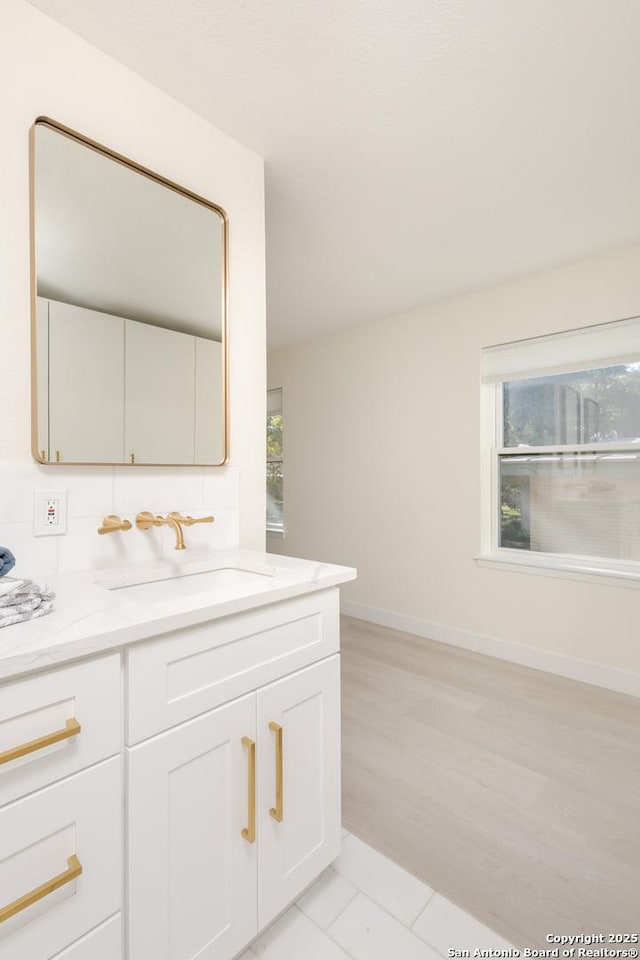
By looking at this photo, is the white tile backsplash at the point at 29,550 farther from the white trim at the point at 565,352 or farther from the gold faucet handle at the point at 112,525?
the white trim at the point at 565,352

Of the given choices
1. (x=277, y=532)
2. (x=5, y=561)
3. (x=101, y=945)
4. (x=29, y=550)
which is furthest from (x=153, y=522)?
(x=277, y=532)

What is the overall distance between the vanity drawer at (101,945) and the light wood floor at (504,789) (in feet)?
Answer: 3.00

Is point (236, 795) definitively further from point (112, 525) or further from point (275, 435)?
point (275, 435)

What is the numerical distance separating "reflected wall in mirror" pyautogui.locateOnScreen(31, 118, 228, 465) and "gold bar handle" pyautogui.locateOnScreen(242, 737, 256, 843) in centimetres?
84

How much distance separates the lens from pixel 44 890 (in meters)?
0.72

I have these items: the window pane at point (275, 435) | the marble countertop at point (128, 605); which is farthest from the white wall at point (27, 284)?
the window pane at point (275, 435)

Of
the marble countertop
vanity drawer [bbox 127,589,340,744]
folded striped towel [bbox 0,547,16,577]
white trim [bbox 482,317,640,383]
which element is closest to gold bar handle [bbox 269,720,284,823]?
vanity drawer [bbox 127,589,340,744]

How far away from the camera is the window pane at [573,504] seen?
2.57 metres

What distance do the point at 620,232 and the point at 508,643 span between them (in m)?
2.42

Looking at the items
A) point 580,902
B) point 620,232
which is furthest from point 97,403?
point 620,232

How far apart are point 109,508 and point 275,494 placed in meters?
3.33

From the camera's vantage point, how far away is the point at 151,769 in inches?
34.1

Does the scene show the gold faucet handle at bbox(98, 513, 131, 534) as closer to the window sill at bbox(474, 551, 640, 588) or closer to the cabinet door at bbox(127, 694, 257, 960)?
the cabinet door at bbox(127, 694, 257, 960)

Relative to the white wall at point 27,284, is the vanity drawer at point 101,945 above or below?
below
